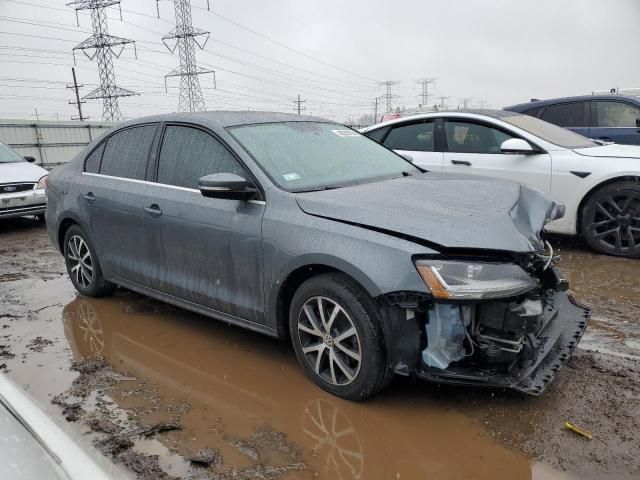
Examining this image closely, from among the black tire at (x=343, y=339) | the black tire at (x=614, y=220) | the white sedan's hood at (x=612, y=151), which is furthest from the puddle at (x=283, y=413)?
the white sedan's hood at (x=612, y=151)

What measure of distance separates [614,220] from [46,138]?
1547 centimetres

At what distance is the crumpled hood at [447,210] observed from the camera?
264cm

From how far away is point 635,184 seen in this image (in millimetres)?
5324

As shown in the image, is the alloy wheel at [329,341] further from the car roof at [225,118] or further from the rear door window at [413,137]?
the rear door window at [413,137]

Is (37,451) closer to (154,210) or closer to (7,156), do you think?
(154,210)

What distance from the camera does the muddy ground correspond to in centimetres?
244

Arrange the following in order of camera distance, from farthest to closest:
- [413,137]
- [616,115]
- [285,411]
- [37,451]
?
[616,115]
[413,137]
[285,411]
[37,451]

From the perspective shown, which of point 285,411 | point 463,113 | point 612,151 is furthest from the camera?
point 463,113

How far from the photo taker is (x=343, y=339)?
9.36 ft

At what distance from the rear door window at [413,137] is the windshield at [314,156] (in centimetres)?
247

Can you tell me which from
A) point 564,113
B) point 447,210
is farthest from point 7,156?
point 564,113

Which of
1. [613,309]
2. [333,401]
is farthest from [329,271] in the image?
[613,309]

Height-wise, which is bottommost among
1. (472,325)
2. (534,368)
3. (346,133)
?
(534,368)

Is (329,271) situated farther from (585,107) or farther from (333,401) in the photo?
(585,107)
